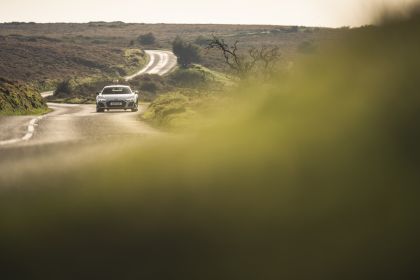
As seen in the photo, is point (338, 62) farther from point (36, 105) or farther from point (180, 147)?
point (36, 105)

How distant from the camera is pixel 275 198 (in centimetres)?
497

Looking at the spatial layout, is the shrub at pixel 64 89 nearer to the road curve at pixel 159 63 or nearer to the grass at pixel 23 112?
the road curve at pixel 159 63

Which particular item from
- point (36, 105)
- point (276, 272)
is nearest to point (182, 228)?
point (276, 272)

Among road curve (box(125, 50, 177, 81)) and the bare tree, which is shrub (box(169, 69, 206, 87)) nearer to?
road curve (box(125, 50, 177, 81))

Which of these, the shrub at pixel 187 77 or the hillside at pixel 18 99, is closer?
the hillside at pixel 18 99

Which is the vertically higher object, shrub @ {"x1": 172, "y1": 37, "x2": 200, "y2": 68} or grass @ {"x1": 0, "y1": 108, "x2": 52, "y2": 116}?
grass @ {"x1": 0, "y1": 108, "x2": 52, "y2": 116}

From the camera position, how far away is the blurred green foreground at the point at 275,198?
4.49 m

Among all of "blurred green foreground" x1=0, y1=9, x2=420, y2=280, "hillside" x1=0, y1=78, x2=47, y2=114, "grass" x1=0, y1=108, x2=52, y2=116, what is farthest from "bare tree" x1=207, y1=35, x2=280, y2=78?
"blurred green foreground" x1=0, y1=9, x2=420, y2=280

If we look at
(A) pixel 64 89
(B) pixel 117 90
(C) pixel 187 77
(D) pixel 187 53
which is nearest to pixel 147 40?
(D) pixel 187 53

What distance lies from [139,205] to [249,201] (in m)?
0.79

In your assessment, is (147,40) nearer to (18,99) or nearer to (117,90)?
(18,99)

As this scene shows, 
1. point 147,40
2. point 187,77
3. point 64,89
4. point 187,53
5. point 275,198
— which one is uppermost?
point 275,198

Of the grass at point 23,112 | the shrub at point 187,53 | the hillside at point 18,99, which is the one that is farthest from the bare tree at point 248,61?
the shrub at point 187,53

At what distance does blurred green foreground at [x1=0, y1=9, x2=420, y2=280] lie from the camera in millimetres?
4488
